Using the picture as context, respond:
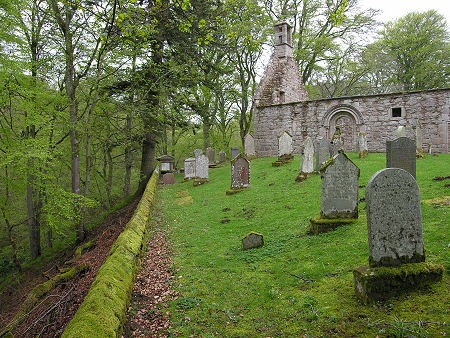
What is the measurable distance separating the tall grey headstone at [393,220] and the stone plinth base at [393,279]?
0.50 ft

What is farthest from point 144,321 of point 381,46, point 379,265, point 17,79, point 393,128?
point 381,46

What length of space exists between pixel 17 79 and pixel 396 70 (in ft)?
111

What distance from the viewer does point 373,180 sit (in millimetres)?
3824

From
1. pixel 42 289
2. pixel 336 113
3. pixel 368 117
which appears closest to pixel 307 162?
pixel 368 117

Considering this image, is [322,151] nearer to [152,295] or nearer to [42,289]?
[152,295]

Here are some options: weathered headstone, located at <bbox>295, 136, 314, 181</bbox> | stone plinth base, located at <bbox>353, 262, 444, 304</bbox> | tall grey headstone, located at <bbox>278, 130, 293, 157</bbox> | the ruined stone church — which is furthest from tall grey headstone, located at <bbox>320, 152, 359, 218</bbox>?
tall grey headstone, located at <bbox>278, 130, 293, 157</bbox>

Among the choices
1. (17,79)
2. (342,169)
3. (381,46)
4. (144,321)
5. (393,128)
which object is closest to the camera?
(144,321)

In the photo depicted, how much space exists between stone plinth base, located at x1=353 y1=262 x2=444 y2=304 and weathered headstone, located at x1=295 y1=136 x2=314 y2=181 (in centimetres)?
819

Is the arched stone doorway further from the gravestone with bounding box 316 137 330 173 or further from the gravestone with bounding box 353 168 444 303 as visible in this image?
the gravestone with bounding box 353 168 444 303

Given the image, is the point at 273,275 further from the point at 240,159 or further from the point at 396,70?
the point at 396,70

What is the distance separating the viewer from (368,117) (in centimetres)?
1869

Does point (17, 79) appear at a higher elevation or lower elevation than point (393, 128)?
higher

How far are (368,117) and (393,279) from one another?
1724cm

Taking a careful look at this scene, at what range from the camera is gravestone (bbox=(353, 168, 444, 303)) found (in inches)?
142
